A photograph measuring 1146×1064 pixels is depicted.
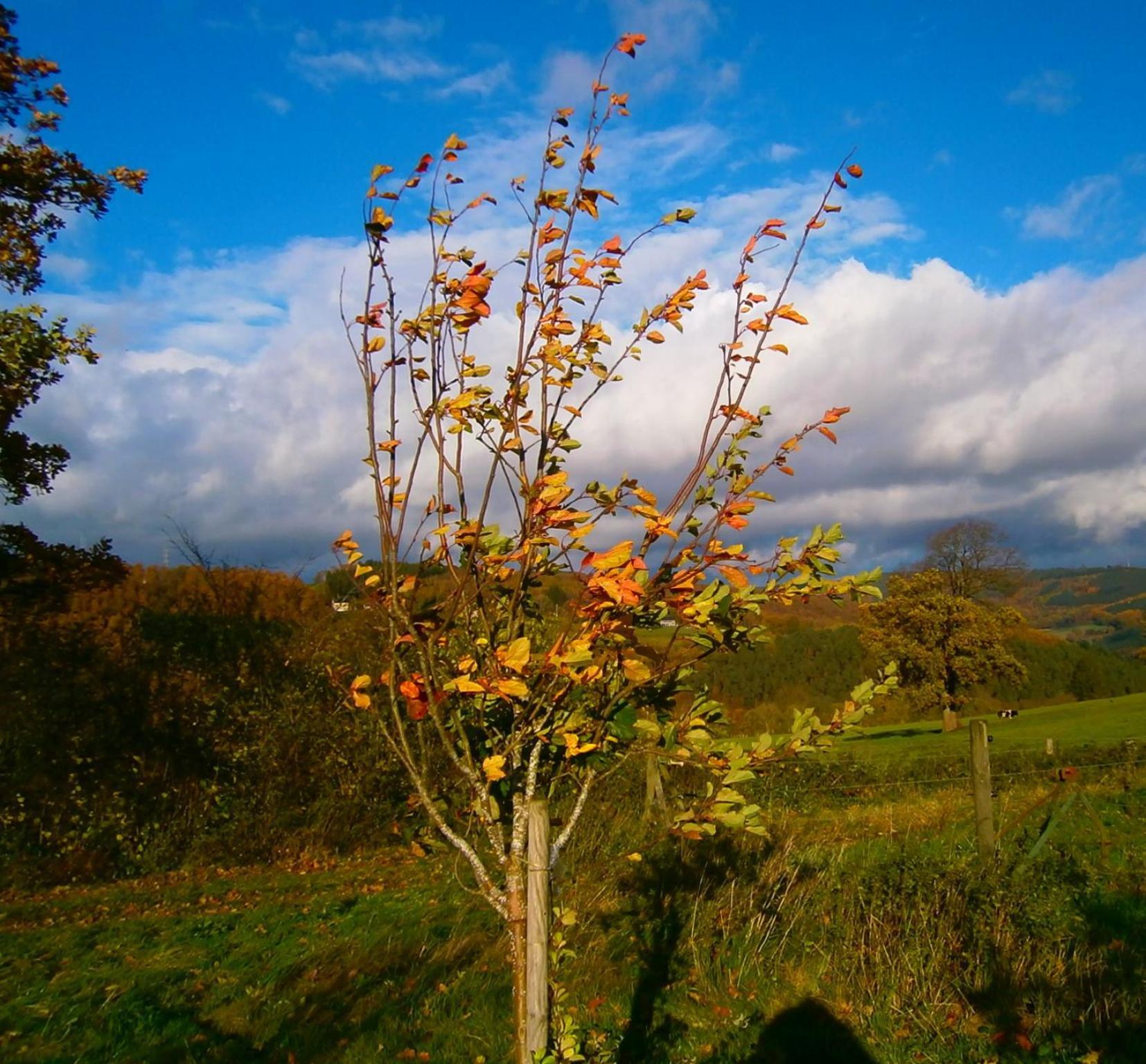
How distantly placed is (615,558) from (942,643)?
3867 cm

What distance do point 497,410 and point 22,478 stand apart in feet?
31.1

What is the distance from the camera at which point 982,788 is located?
7289mm

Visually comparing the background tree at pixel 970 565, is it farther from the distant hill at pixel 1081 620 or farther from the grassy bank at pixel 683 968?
the grassy bank at pixel 683 968

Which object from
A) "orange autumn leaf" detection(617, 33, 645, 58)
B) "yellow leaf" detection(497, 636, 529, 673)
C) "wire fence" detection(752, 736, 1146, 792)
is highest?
"orange autumn leaf" detection(617, 33, 645, 58)

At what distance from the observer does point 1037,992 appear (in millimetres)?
4934

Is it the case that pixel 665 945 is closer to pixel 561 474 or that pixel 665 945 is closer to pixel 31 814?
pixel 561 474

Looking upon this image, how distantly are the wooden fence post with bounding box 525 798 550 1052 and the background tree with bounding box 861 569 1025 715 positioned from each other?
117ft

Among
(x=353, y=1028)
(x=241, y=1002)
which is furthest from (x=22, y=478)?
(x=353, y=1028)

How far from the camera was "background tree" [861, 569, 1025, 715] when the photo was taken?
1417 inches

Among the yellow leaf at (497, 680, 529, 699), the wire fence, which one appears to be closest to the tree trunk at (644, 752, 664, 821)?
the wire fence

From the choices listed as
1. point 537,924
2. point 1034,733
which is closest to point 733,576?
point 537,924

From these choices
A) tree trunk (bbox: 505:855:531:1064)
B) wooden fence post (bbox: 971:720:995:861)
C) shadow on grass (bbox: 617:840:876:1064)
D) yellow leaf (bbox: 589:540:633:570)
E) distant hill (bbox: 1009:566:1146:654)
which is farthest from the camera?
distant hill (bbox: 1009:566:1146:654)

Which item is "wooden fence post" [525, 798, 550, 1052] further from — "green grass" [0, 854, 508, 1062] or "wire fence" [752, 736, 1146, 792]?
"wire fence" [752, 736, 1146, 792]

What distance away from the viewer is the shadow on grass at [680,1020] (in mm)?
4430
